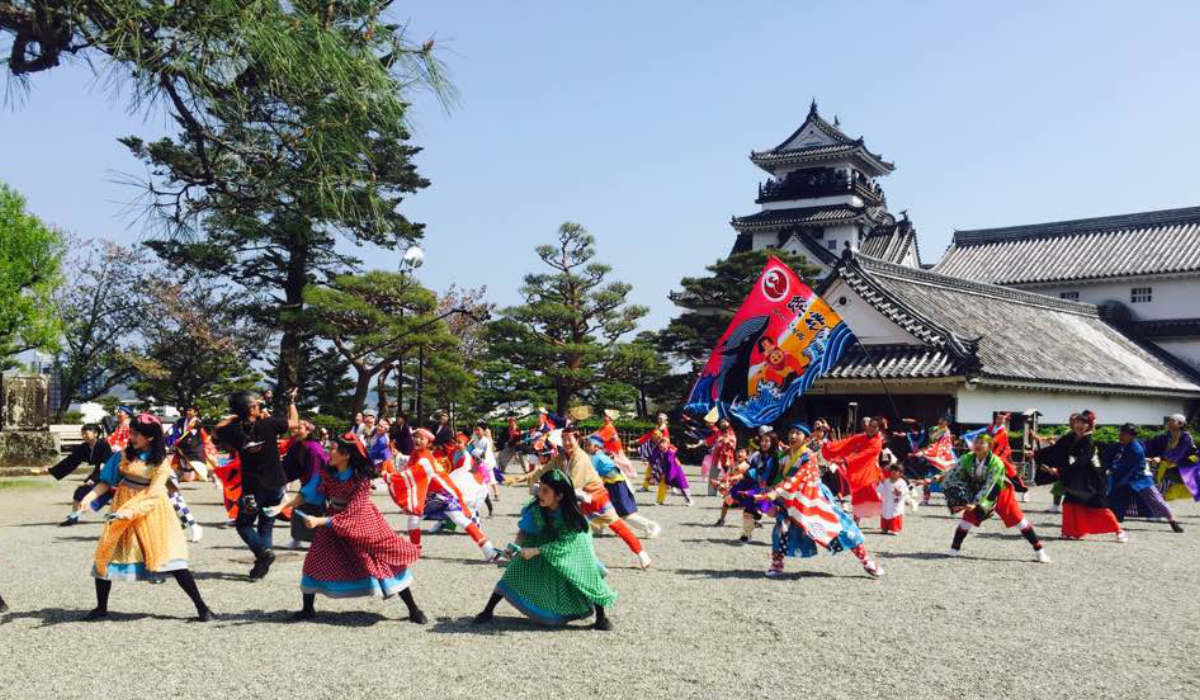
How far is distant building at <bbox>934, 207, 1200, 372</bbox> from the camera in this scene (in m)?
35.3

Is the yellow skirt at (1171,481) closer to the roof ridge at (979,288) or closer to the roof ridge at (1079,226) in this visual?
the roof ridge at (979,288)

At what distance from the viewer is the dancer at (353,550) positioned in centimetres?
695

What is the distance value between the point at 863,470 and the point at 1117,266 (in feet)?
97.3

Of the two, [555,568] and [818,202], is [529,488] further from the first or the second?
[818,202]

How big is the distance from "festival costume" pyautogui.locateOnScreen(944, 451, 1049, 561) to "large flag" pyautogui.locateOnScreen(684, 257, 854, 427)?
190 inches

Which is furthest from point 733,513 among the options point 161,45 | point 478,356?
point 478,356

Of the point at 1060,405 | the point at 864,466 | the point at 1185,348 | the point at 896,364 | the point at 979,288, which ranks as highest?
the point at 979,288

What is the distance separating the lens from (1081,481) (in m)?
12.0

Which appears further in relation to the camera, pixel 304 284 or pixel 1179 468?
pixel 304 284

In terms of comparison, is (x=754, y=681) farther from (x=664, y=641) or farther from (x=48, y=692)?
(x=48, y=692)

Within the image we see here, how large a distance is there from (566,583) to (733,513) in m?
9.13

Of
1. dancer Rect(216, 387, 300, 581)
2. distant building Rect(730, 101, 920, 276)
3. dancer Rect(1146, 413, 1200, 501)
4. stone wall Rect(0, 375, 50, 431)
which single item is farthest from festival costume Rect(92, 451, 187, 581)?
distant building Rect(730, 101, 920, 276)

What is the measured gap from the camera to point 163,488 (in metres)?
7.10

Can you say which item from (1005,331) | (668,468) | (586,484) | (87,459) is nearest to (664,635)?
(586,484)
